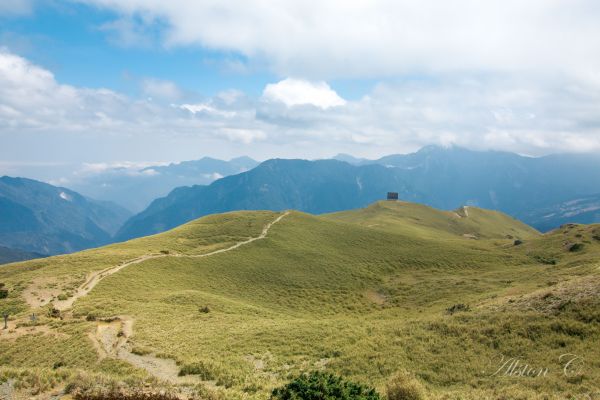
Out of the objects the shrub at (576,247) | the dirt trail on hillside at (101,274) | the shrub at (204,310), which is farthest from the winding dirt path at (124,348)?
the shrub at (576,247)

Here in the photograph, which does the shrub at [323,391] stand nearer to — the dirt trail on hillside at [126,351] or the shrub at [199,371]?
the shrub at [199,371]

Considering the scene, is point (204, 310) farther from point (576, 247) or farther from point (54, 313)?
point (576, 247)

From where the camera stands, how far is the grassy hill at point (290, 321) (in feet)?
80.6

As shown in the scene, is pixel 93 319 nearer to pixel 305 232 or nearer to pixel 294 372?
pixel 294 372

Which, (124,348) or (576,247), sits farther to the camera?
(576,247)

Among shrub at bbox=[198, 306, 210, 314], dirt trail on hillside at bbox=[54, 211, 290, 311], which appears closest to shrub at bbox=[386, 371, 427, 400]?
shrub at bbox=[198, 306, 210, 314]

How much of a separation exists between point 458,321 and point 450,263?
2370 inches

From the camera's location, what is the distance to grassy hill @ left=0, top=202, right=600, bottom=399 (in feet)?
80.6

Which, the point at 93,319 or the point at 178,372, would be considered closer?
the point at 178,372

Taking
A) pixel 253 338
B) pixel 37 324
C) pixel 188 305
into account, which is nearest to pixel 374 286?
pixel 188 305

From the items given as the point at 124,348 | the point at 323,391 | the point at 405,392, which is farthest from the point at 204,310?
the point at 405,392

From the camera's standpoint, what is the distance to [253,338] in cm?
3612

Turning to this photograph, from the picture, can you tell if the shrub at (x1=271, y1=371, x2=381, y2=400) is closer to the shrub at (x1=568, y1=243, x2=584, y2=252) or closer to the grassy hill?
the grassy hill

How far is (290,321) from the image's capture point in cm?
4603
